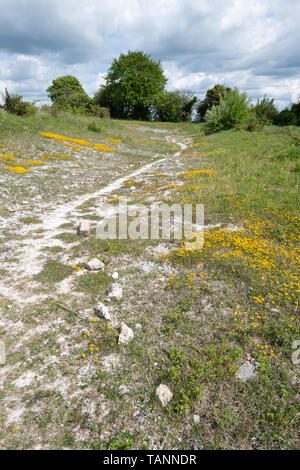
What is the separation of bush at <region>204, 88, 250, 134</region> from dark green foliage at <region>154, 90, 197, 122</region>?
114 ft

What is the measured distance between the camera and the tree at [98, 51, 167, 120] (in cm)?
6341

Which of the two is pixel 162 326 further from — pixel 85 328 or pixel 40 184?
pixel 40 184

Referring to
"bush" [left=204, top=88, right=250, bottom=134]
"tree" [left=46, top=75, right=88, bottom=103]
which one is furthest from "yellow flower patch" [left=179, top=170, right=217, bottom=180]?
"tree" [left=46, top=75, right=88, bottom=103]

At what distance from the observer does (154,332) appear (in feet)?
16.3

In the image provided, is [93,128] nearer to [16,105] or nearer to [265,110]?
[16,105]

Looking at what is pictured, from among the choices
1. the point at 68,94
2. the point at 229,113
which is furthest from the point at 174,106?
the point at 229,113

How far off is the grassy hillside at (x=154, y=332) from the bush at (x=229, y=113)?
26.5 m

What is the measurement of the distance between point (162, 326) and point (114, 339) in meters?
1.04

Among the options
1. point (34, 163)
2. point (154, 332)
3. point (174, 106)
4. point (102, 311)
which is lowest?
point (154, 332)

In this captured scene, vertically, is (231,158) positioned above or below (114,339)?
above

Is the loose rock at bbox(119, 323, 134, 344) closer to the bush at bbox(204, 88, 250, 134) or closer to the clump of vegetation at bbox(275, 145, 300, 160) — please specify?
the clump of vegetation at bbox(275, 145, 300, 160)

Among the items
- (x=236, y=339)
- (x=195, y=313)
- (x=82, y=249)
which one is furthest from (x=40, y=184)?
(x=236, y=339)

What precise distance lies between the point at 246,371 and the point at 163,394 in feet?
4.92

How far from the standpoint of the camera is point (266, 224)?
9.03 m
